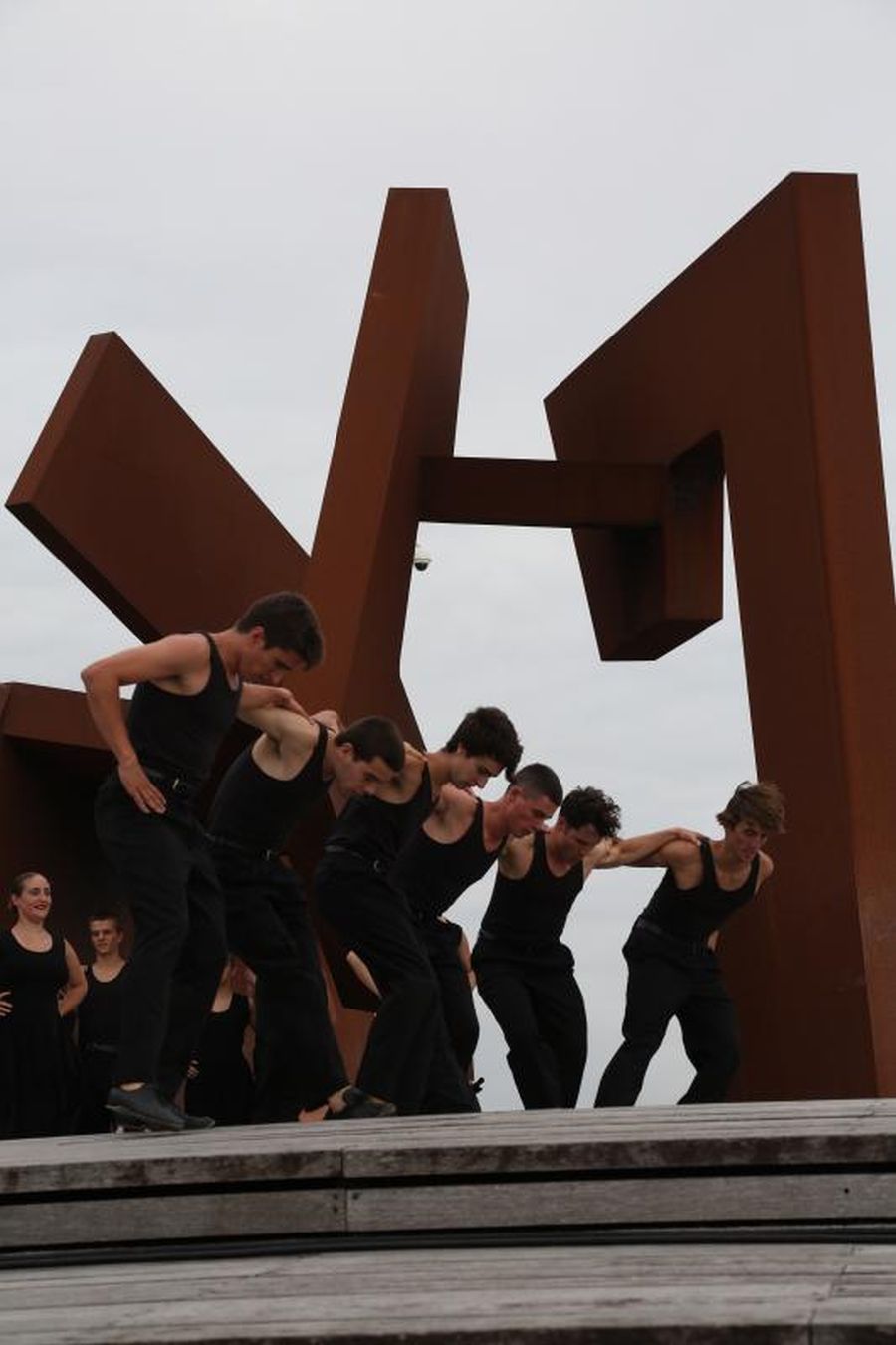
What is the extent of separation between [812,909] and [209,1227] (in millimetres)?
5437

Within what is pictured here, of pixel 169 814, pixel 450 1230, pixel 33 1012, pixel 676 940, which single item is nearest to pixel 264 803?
pixel 169 814

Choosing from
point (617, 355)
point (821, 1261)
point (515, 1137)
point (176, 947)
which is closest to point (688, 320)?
point (617, 355)

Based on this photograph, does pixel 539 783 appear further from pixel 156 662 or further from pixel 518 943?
pixel 156 662

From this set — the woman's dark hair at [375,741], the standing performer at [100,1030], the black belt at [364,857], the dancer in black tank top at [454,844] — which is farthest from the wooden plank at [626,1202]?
the standing performer at [100,1030]

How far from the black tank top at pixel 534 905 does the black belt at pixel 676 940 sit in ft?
1.50

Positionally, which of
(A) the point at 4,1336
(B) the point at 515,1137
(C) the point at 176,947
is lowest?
(A) the point at 4,1336

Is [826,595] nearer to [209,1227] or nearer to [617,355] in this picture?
[617,355]

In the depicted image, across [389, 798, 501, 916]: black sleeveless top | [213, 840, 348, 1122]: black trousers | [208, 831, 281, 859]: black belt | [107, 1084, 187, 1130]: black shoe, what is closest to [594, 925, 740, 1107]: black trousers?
[389, 798, 501, 916]: black sleeveless top

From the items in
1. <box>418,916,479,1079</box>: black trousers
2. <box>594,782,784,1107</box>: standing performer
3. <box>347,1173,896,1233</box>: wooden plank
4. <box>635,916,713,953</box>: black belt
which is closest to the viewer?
<box>347,1173,896,1233</box>: wooden plank

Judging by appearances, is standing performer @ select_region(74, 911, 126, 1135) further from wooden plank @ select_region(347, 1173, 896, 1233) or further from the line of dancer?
wooden plank @ select_region(347, 1173, 896, 1233)

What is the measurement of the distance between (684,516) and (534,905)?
13.6 feet

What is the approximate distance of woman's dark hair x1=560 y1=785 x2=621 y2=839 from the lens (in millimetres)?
7562

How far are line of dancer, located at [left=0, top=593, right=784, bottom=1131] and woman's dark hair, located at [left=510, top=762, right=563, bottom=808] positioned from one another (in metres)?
0.01

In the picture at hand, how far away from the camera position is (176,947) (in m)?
5.47
